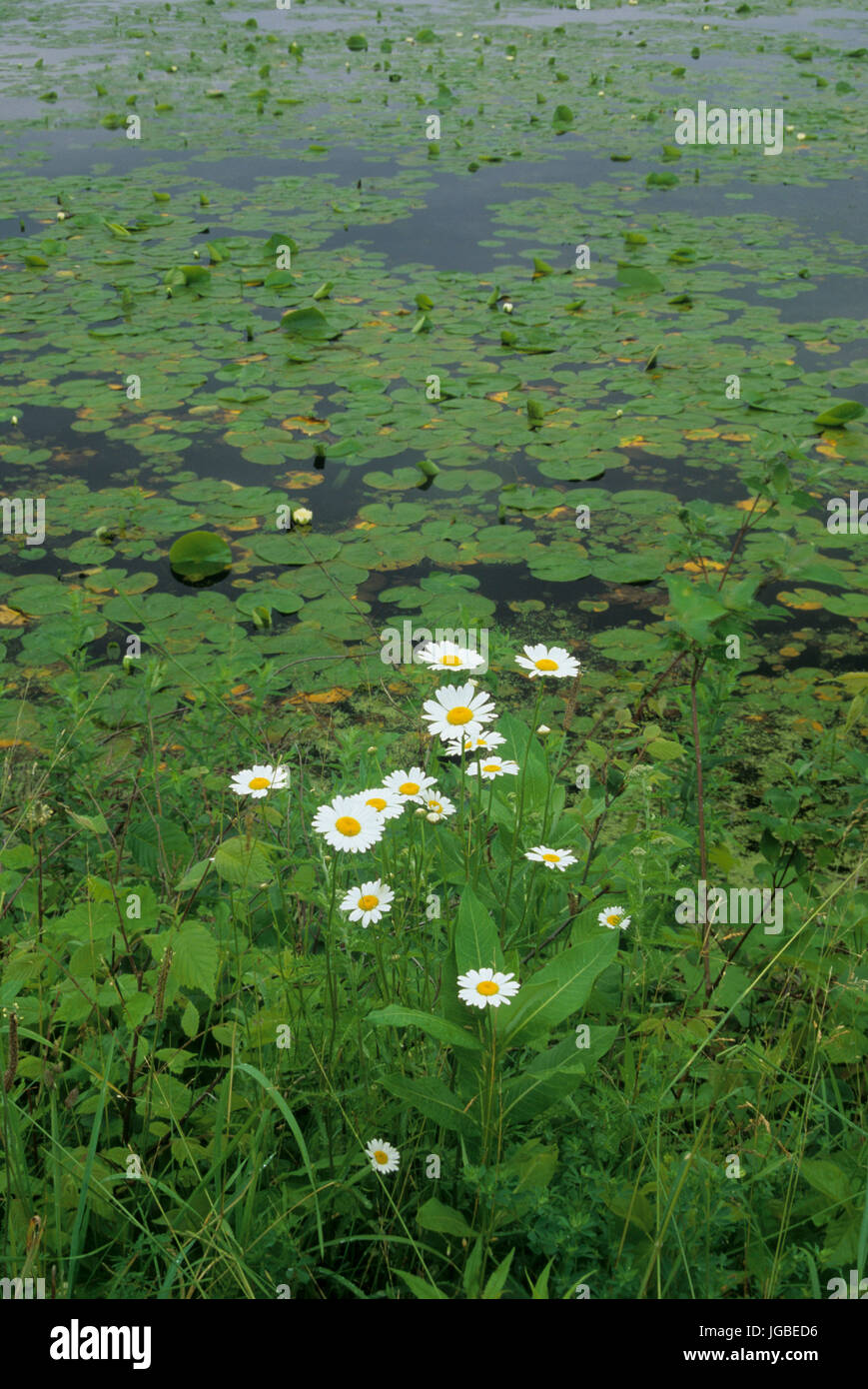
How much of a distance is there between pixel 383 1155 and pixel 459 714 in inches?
19.6

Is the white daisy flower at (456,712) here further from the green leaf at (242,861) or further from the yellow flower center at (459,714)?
the green leaf at (242,861)

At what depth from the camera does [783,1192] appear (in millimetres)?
1254

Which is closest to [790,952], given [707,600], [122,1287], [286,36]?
[707,600]

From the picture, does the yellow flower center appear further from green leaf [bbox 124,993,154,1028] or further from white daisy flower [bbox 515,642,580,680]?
green leaf [bbox 124,993,154,1028]

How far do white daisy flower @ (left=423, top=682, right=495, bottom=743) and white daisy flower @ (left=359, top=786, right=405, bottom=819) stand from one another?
95mm

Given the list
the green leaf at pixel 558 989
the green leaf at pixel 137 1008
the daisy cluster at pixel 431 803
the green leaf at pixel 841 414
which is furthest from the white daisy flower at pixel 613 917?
the green leaf at pixel 841 414

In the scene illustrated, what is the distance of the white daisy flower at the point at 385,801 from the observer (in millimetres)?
1215

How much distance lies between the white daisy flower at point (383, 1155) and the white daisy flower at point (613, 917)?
429mm

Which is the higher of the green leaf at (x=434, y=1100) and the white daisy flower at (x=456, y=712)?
the white daisy flower at (x=456, y=712)

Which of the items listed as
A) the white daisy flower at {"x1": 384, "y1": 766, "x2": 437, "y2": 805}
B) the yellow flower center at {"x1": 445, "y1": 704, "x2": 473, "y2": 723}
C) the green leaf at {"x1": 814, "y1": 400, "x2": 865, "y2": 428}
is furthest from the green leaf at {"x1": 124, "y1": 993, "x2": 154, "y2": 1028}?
the green leaf at {"x1": 814, "y1": 400, "x2": 865, "y2": 428}

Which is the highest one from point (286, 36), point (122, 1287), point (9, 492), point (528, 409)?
point (286, 36)
